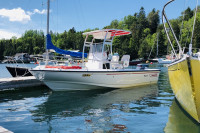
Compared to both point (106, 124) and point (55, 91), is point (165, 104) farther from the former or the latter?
point (55, 91)

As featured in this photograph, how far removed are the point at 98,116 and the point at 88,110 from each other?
1.12 meters

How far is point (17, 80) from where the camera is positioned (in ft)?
53.4

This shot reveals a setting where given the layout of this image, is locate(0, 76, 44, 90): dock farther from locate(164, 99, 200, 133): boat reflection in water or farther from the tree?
the tree

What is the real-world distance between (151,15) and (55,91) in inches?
4293

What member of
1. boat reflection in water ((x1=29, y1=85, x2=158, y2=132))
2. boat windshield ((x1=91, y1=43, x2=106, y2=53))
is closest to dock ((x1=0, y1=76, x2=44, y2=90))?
boat reflection in water ((x1=29, y1=85, x2=158, y2=132))

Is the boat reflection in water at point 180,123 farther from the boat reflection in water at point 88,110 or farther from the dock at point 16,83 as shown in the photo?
the dock at point 16,83

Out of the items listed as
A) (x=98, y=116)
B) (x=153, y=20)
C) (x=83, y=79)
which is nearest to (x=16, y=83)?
(x=83, y=79)

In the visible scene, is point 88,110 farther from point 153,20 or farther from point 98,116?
point 153,20

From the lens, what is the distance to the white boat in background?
13292 millimetres

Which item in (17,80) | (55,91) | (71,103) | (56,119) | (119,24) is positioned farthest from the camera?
(119,24)

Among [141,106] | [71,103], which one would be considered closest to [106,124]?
[141,106]

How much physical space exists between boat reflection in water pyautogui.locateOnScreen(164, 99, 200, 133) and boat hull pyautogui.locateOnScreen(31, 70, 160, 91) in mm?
5711

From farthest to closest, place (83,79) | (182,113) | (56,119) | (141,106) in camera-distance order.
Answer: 1. (83,79)
2. (141,106)
3. (182,113)
4. (56,119)

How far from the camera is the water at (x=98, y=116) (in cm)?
688
